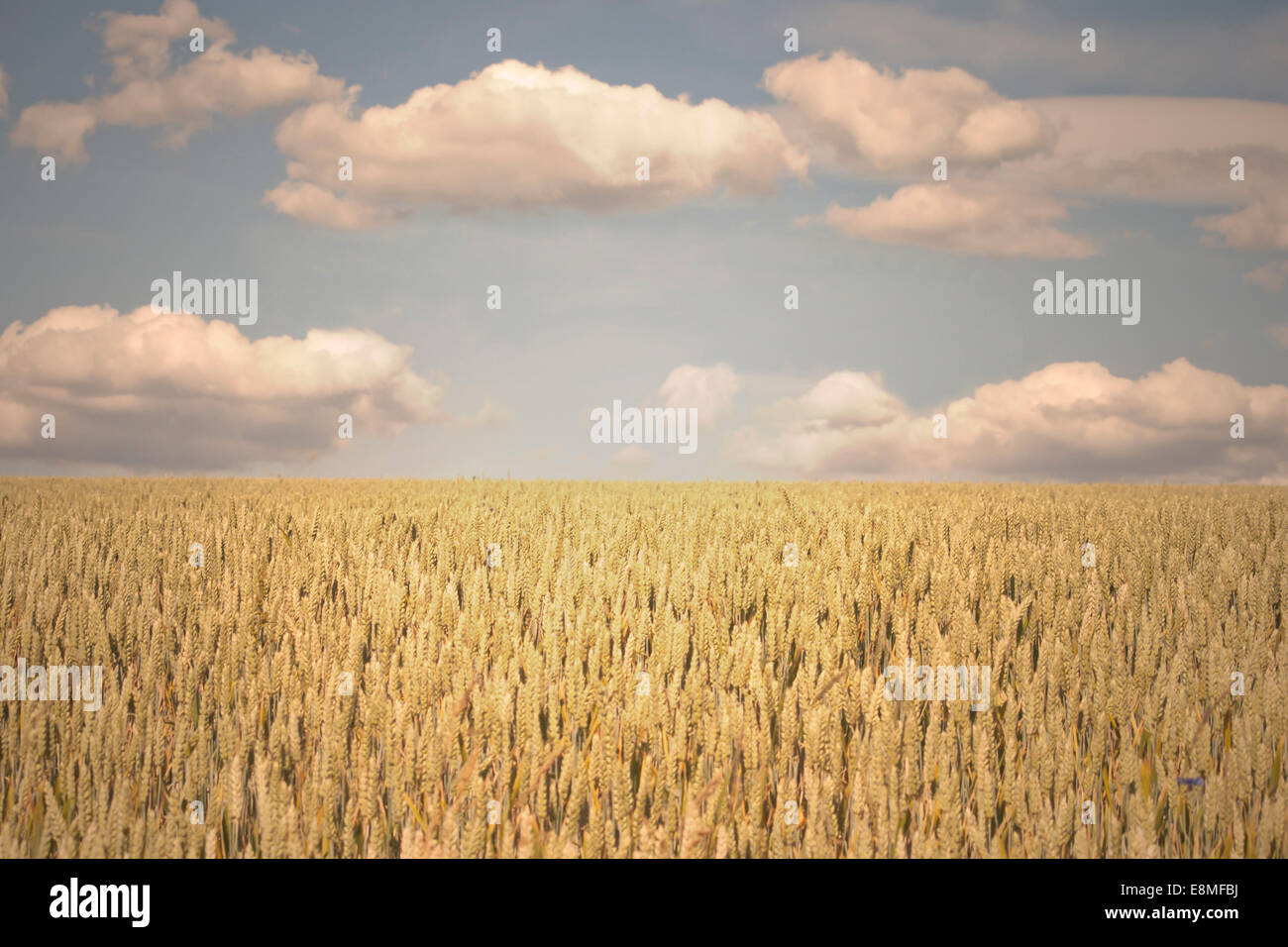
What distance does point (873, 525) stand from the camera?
6648 millimetres

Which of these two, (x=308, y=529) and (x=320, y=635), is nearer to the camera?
(x=320, y=635)

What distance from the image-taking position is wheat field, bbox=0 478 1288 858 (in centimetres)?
196

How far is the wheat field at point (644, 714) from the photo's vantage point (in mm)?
1955

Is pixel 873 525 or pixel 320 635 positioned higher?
pixel 873 525

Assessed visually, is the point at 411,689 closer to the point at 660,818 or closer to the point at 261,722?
the point at 261,722

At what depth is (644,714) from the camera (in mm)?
2369

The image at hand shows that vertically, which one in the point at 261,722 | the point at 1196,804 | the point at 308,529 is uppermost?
the point at 308,529

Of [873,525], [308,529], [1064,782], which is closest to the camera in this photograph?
[1064,782]

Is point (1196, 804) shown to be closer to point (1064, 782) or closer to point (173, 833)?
point (1064, 782)

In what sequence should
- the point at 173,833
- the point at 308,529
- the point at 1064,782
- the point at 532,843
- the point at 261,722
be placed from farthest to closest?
the point at 308,529 < the point at 261,722 < the point at 1064,782 < the point at 173,833 < the point at 532,843

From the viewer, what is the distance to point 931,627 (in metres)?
3.17

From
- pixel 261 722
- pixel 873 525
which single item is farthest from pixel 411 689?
pixel 873 525
